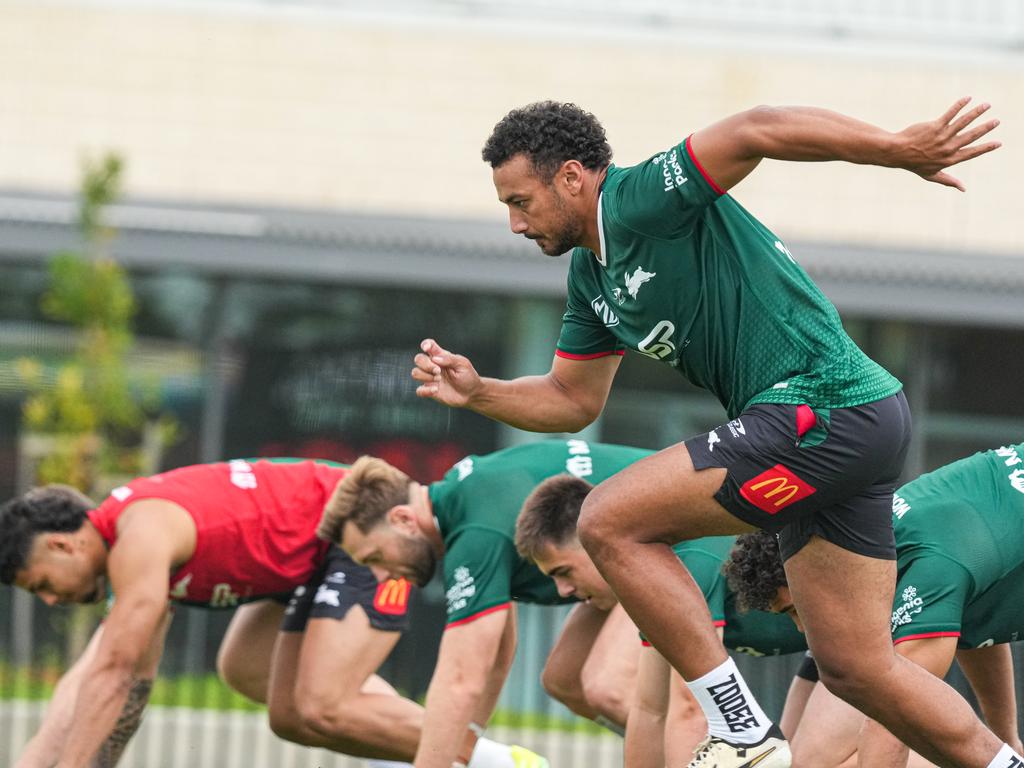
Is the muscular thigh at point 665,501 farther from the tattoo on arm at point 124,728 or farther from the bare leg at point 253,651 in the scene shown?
the bare leg at point 253,651

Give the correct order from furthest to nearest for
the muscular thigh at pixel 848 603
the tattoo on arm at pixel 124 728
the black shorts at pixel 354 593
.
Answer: the black shorts at pixel 354 593 < the tattoo on arm at pixel 124 728 < the muscular thigh at pixel 848 603

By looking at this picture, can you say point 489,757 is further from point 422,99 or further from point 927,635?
point 422,99

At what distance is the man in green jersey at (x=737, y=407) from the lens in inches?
166

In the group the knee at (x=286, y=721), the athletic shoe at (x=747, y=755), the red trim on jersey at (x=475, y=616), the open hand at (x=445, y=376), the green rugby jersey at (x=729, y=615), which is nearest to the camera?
the athletic shoe at (x=747, y=755)

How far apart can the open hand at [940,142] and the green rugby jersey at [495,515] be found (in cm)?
265

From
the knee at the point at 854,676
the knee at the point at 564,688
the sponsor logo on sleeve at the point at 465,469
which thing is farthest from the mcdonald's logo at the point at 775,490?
the knee at the point at 564,688

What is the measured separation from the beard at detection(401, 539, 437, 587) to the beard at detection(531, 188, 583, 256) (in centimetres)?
214

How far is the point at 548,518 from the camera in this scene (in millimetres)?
5746

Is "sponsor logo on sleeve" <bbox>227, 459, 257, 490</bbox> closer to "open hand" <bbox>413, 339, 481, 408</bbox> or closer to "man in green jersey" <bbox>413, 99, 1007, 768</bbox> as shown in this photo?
"open hand" <bbox>413, 339, 481, 408</bbox>

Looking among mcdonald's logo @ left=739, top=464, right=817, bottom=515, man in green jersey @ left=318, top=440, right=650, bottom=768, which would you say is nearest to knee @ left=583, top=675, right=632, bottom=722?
man in green jersey @ left=318, top=440, right=650, bottom=768

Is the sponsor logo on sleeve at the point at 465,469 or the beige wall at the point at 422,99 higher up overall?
the beige wall at the point at 422,99

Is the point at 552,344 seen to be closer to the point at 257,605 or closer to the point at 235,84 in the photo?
the point at 235,84

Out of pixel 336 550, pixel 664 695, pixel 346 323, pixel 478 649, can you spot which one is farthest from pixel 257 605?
pixel 346 323

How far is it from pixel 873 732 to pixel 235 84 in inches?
381
